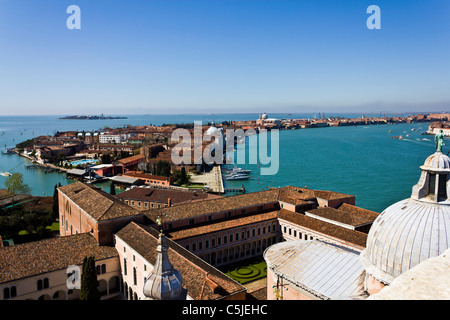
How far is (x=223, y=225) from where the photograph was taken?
17.5 m

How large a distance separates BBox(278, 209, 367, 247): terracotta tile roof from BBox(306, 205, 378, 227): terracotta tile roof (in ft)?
2.38

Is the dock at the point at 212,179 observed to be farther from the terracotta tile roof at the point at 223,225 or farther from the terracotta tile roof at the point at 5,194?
the terracotta tile roof at the point at 5,194

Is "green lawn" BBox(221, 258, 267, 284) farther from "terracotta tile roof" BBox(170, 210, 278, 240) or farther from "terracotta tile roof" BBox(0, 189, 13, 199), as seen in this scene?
"terracotta tile roof" BBox(0, 189, 13, 199)

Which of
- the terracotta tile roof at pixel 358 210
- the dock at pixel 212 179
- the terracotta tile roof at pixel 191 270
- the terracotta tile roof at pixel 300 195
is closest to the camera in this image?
the terracotta tile roof at pixel 191 270

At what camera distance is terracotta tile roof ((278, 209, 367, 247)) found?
15424 mm

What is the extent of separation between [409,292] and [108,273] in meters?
13.0

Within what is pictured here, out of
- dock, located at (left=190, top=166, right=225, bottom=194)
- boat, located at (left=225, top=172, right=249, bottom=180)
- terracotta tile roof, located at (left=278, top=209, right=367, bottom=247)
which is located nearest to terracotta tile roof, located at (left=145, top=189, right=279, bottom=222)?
terracotta tile roof, located at (left=278, top=209, right=367, bottom=247)

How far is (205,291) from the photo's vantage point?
31.6 ft

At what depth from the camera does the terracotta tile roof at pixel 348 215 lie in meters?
17.2

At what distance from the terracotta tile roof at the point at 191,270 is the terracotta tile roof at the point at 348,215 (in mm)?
8845

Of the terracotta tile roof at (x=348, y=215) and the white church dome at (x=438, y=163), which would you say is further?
the terracotta tile roof at (x=348, y=215)

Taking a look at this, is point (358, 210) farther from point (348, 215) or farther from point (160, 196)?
point (160, 196)

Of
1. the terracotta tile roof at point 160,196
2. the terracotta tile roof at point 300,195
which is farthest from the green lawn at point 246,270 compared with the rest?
the terracotta tile roof at point 160,196
